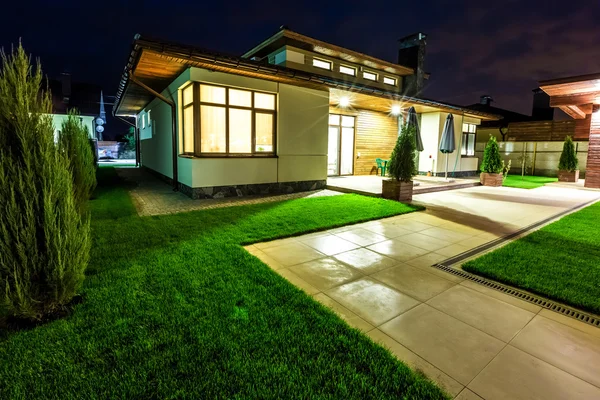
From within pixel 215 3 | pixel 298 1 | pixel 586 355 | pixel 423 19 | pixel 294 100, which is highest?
pixel 215 3

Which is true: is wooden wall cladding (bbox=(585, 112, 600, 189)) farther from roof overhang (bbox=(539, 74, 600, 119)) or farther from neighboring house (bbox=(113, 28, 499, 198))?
neighboring house (bbox=(113, 28, 499, 198))

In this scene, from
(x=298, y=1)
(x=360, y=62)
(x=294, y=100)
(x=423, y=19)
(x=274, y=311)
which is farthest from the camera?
(x=298, y=1)

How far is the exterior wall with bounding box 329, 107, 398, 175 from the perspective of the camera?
1306 cm

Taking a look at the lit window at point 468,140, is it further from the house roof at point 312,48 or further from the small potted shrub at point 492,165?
the house roof at point 312,48

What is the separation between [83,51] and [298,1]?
58627 millimetres

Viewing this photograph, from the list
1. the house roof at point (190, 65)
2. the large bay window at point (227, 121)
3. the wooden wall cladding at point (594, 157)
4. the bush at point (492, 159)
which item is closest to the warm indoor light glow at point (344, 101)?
the house roof at point (190, 65)

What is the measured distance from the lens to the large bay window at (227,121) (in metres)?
7.49

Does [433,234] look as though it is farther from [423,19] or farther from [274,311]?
[423,19]

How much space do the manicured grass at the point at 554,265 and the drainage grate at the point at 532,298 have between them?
0.08 m

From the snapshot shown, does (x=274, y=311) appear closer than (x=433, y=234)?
Yes

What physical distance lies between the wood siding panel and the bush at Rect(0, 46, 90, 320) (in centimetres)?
1178

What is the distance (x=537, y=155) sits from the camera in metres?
17.7

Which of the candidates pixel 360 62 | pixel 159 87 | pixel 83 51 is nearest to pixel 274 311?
pixel 159 87

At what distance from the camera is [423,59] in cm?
1616
